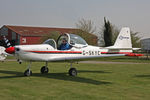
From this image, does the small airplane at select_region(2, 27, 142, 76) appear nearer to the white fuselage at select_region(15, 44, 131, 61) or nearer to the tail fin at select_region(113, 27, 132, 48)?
the white fuselage at select_region(15, 44, 131, 61)

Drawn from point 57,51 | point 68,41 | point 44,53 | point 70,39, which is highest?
point 70,39

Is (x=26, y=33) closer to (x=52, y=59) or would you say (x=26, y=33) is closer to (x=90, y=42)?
(x=90, y=42)

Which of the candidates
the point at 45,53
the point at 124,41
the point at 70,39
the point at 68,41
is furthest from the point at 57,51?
the point at 124,41

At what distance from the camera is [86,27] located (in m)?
57.2

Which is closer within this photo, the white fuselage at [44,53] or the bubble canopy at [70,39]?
the white fuselage at [44,53]

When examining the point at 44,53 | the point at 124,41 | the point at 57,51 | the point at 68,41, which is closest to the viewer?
the point at 44,53

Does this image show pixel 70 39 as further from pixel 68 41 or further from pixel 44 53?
pixel 44 53

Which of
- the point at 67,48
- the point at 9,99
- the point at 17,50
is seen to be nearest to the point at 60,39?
the point at 67,48

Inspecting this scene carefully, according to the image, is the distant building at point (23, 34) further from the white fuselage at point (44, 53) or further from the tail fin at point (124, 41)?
the white fuselage at point (44, 53)

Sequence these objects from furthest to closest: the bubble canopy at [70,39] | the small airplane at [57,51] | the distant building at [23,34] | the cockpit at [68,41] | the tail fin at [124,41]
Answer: the distant building at [23,34], the tail fin at [124,41], the bubble canopy at [70,39], the cockpit at [68,41], the small airplane at [57,51]

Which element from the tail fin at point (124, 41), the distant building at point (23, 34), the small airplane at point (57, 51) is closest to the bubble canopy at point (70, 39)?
the small airplane at point (57, 51)

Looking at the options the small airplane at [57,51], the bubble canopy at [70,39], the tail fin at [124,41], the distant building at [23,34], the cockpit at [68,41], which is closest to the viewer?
the small airplane at [57,51]

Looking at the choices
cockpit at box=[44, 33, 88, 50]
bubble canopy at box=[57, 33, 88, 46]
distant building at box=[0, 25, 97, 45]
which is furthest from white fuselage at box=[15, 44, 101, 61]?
distant building at box=[0, 25, 97, 45]

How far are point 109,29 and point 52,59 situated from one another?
142ft
